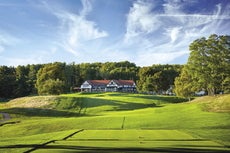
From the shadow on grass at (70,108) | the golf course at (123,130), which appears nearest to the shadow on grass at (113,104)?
the shadow on grass at (70,108)

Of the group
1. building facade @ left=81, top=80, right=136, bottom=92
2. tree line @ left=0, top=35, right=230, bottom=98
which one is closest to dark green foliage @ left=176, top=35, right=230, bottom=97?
tree line @ left=0, top=35, right=230, bottom=98

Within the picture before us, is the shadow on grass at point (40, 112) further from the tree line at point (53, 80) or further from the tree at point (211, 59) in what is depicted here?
the tree line at point (53, 80)

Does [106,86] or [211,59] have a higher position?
[211,59]

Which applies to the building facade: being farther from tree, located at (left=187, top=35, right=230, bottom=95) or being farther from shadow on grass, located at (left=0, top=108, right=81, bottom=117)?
tree, located at (left=187, top=35, right=230, bottom=95)

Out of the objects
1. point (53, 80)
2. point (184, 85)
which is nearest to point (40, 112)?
point (184, 85)

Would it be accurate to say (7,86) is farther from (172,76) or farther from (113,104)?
(172,76)

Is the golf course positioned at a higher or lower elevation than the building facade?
lower

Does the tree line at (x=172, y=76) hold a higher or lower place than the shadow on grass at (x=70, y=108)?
higher

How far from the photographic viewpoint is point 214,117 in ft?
120

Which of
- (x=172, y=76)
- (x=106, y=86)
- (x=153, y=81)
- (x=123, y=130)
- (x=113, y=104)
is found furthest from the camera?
(x=106, y=86)

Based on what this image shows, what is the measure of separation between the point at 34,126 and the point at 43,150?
Answer: 71.8 ft

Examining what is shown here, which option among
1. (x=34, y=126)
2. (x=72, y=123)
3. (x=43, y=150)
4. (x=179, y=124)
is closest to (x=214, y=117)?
(x=179, y=124)

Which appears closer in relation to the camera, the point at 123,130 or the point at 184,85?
the point at 123,130

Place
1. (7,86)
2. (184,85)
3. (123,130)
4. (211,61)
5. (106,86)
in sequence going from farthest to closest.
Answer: (106,86) < (7,86) < (184,85) < (211,61) < (123,130)
